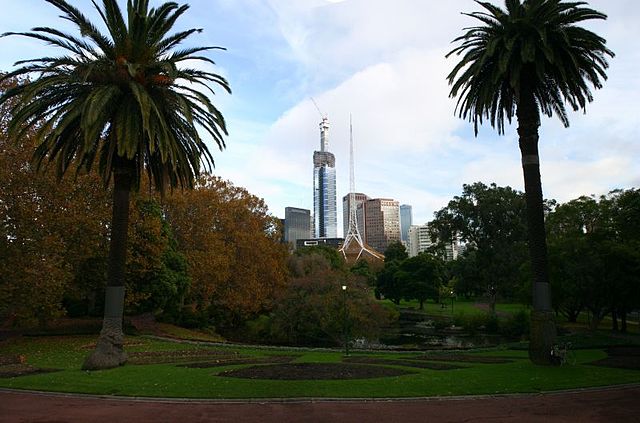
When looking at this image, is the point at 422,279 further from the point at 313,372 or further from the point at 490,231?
the point at 313,372

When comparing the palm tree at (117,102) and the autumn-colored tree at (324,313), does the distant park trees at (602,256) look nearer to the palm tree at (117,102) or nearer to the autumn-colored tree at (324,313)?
the autumn-colored tree at (324,313)

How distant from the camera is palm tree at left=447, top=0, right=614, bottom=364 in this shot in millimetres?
21312

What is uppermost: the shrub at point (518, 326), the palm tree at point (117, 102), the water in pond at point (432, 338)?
the palm tree at point (117, 102)

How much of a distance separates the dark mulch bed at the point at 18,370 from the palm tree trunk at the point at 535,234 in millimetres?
20406

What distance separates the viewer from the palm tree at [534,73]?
21312 mm

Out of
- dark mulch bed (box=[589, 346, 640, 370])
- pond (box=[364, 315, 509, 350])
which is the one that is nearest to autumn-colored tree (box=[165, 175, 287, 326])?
pond (box=[364, 315, 509, 350])

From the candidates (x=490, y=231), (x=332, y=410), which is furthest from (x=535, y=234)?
(x=490, y=231)

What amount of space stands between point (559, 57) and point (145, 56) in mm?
18251

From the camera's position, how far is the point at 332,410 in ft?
41.4

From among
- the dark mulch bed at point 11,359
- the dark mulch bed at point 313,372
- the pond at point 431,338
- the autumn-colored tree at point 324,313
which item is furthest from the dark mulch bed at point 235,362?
the pond at point 431,338

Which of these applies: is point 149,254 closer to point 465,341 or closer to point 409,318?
point 465,341

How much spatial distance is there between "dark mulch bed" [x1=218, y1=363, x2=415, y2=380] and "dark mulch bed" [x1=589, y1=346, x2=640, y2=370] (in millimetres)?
9513

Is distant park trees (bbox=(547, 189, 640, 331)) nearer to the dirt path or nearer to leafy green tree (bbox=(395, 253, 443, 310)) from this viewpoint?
the dirt path

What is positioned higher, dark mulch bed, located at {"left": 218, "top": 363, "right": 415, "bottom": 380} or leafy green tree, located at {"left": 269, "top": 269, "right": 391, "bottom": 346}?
leafy green tree, located at {"left": 269, "top": 269, "right": 391, "bottom": 346}
